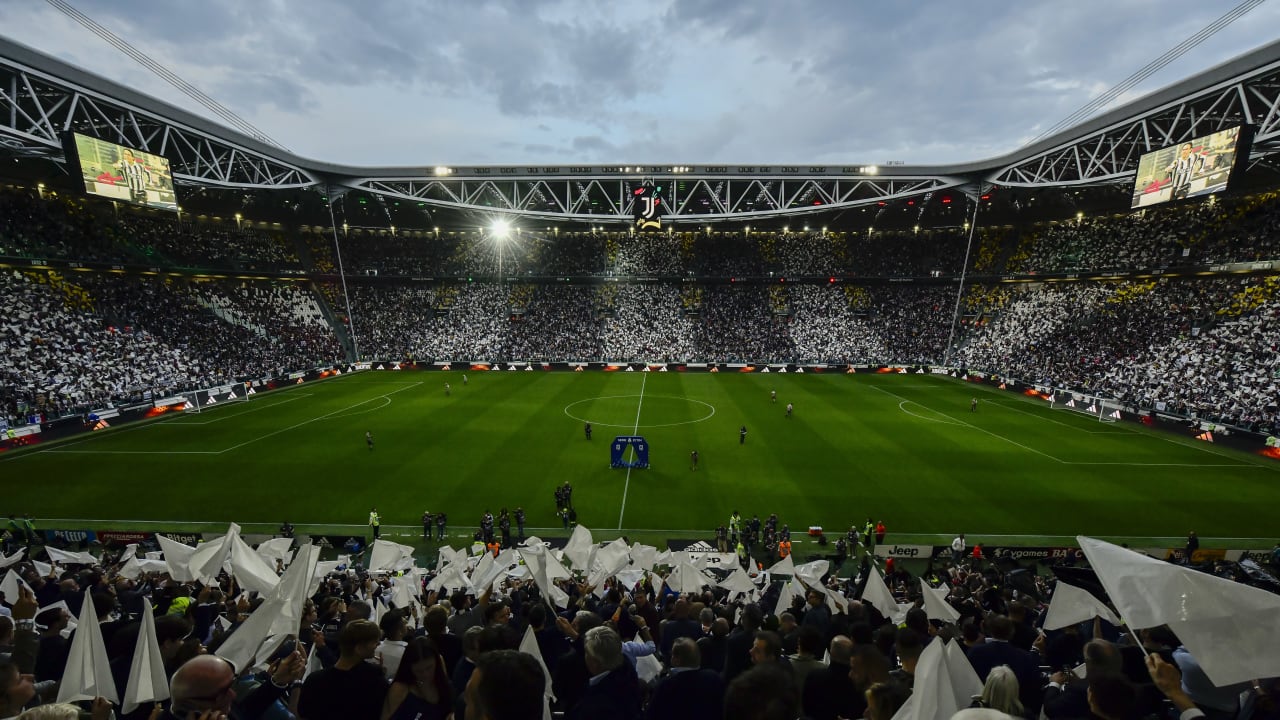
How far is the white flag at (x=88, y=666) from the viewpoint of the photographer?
5031mm

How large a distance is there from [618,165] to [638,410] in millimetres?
27280

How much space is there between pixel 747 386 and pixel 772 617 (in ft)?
138

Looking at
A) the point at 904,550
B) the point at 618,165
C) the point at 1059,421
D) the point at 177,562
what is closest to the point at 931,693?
the point at 177,562

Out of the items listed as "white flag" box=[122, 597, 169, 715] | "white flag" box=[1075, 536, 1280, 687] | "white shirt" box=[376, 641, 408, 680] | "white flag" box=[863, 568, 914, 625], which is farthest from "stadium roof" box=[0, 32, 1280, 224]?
"white flag" box=[1075, 536, 1280, 687]

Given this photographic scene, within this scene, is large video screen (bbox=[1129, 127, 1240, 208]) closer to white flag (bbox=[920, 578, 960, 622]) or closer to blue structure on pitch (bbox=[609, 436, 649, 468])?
blue structure on pitch (bbox=[609, 436, 649, 468])

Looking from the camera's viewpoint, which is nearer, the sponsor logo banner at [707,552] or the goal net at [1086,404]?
the sponsor logo banner at [707,552]

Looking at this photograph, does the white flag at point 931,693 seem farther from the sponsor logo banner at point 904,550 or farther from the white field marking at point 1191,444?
the white field marking at point 1191,444

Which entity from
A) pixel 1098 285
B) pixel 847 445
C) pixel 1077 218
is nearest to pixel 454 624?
pixel 847 445

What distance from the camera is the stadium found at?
10602mm

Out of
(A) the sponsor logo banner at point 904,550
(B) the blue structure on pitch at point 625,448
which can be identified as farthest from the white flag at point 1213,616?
(B) the blue structure on pitch at point 625,448

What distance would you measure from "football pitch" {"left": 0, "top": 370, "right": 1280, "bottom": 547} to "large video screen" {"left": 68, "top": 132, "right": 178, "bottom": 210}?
1485 cm

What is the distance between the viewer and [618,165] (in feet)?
175

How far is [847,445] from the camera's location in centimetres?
3103

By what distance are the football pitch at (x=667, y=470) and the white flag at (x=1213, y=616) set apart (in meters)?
16.7
